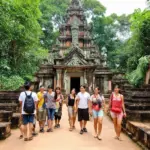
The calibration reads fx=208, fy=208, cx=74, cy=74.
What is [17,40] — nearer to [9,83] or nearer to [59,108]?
[9,83]

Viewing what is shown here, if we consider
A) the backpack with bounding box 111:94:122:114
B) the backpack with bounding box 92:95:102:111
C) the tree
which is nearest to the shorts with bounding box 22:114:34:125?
the backpack with bounding box 92:95:102:111

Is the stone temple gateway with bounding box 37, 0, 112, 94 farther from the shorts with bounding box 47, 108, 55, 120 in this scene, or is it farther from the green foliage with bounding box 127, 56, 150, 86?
the shorts with bounding box 47, 108, 55, 120

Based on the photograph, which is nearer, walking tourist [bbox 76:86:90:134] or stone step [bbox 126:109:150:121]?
walking tourist [bbox 76:86:90:134]

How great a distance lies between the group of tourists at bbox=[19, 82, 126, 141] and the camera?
19.2ft

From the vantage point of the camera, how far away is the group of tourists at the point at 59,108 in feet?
19.2

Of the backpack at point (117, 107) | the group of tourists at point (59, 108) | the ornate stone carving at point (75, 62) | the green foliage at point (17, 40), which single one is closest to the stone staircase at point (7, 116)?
the group of tourists at point (59, 108)

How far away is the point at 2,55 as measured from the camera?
19.5m

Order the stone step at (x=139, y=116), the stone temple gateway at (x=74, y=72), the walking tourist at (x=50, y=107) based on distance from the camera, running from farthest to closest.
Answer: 1. the stone temple gateway at (x=74, y=72)
2. the stone step at (x=139, y=116)
3. the walking tourist at (x=50, y=107)

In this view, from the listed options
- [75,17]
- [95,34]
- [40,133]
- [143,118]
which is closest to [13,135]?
[40,133]

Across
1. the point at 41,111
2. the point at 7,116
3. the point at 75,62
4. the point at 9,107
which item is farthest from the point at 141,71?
the point at 7,116

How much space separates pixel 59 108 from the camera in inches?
306

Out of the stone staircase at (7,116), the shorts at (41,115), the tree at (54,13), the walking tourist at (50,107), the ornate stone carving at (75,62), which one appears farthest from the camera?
the tree at (54,13)

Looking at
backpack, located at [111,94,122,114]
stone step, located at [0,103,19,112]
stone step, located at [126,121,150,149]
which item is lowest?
stone step, located at [126,121,150,149]

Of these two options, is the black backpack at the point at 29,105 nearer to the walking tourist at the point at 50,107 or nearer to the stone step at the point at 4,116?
the walking tourist at the point at 50,107
